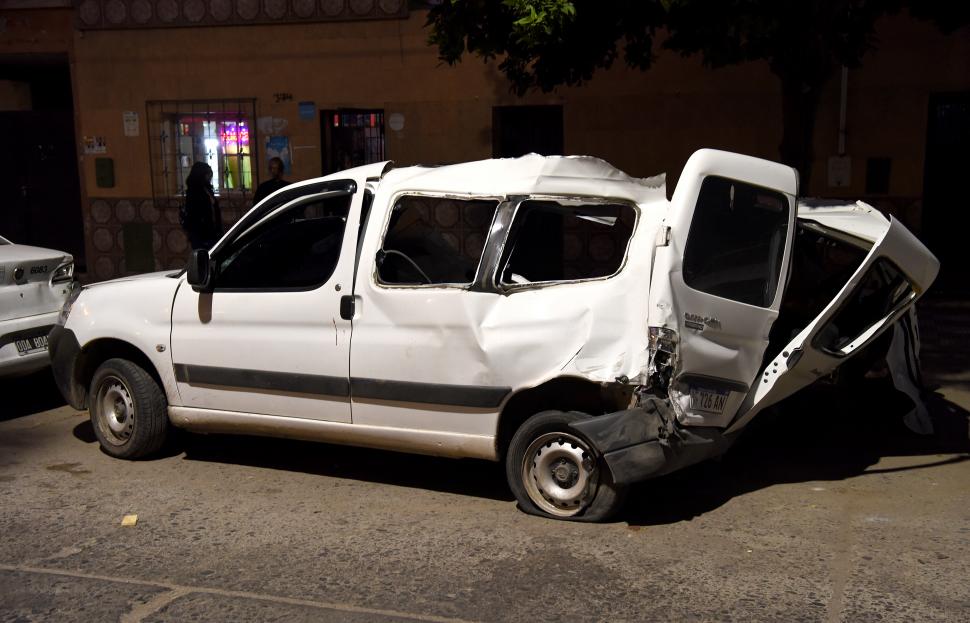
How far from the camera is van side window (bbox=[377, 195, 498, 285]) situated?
542 centimetres

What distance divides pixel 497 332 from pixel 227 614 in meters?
1.96

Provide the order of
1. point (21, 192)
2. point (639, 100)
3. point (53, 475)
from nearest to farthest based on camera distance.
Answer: point (53, 475), point (639, 100), point (21, 192)

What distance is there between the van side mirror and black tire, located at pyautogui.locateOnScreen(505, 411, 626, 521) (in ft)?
7.08

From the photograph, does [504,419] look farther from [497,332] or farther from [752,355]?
[752,355]

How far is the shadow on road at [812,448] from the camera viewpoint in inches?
219

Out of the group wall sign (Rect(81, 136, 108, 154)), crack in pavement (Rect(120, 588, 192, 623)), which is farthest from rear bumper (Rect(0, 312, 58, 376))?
wall sign (Rect(81, 136, 108, 154))

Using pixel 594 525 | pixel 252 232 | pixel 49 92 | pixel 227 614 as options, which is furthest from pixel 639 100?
pixel 49 92

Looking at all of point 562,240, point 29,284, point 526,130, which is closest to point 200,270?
point 562,240

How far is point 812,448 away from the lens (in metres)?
6.54

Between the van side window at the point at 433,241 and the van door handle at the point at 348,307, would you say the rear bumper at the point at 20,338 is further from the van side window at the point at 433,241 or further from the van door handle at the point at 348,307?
the van side window at the point at 433,241

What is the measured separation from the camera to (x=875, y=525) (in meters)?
5.09

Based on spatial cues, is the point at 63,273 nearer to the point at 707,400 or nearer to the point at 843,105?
the point at 707,400

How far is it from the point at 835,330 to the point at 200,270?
376 centimetres

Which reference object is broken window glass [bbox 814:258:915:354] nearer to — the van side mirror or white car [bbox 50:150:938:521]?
white car [bbox 50:150:938:521]
